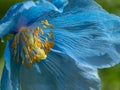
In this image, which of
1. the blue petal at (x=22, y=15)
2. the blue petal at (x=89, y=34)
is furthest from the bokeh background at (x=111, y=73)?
the blue petal at (x=22, y=15)

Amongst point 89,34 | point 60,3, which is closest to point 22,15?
point 60,3

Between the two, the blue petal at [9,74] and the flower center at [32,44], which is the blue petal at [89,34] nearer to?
the flower center at [32,44]

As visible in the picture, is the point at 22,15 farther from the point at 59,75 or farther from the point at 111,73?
the point at 111,73

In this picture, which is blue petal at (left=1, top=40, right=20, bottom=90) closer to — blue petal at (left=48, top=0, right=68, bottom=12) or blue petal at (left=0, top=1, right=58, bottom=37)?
blue petal at (left=0, top=1, right=58, bottom=37)

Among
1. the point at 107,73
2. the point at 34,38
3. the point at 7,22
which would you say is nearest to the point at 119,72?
the point at 107,73

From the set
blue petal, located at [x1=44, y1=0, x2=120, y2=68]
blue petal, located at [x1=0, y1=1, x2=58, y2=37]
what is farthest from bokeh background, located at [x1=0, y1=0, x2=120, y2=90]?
blue petal, located at [x1=0, y1=1, x2=58, y2=37]
